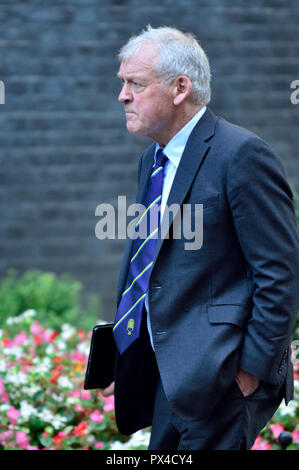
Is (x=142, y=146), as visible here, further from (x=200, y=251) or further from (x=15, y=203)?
(x=200, y=251)

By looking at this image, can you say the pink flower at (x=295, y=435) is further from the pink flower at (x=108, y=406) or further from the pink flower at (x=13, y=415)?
the pink flower at (x=13, y=415)

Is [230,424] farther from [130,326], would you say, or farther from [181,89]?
[181,89]

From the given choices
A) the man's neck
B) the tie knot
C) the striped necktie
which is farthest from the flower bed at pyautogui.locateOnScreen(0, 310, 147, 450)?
the man's neck

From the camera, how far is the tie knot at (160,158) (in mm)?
2414

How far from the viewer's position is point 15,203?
641 cm

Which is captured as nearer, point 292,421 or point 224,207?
point 224,207

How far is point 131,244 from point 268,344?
0.72m

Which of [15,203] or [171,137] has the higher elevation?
[171,137]

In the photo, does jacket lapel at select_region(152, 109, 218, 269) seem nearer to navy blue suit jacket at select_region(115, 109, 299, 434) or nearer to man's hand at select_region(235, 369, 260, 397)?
navy blue suit jacket at select_region(115, 109, 299, 434)

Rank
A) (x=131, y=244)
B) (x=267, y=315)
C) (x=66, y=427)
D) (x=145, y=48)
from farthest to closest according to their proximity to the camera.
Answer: (x=66, y=427)
(x=131, y=244)
(x=145, y=48)
(x=267, y=315)

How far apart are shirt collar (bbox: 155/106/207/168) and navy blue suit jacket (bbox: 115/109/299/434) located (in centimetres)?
5

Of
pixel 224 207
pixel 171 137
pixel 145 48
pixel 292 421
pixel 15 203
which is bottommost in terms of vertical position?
pixel 292 421

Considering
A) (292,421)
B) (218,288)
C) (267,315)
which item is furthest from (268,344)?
(292,421)

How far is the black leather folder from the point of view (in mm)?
2674
